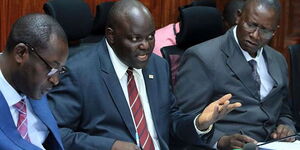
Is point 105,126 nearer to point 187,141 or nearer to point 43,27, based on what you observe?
point 187,141

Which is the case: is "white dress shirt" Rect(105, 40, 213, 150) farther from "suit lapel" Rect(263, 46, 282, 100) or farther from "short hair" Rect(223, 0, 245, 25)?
"short hair" Rect(223, 0, 245, 25)

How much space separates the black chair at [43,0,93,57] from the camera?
382cm

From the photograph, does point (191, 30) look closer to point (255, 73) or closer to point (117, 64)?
point (255, 73)

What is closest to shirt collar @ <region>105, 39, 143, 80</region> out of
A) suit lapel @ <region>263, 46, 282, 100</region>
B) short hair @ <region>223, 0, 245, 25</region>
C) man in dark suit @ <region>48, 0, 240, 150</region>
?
man in dark suit @ <region>48, 0, 240, 150</region>

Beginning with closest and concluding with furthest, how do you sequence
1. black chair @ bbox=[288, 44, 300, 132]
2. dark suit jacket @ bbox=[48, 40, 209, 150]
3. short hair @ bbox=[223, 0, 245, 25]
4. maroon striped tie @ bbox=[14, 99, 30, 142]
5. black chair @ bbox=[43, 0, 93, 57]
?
maroon striped tie @ bbox=[14, 99, 30, 142] < dark suit jacket @ bbox=[48, 40, 209, 150] < black chair @ bbox=[43, 0, 93, 57] < black chair @ bbox=[288, 44, 300, 132] < short hair @ bbox=[223, 0, 245, 25]

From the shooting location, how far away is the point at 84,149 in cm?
270

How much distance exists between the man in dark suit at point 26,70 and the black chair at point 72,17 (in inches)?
59.4

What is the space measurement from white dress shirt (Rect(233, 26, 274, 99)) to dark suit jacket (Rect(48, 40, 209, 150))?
0.63m

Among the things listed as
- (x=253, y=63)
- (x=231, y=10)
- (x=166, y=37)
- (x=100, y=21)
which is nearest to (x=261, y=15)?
(x=253, y=63)

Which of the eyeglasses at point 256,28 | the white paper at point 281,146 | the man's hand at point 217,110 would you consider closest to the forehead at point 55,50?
the man's hand at point 217,110

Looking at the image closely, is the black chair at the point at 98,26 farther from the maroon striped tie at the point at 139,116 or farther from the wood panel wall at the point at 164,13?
the maroon striped tie at the point at 139,116

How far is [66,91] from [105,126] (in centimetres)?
24

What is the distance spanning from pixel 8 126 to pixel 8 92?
135 mm

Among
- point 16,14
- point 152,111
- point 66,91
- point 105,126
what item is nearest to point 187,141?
point 152,111
